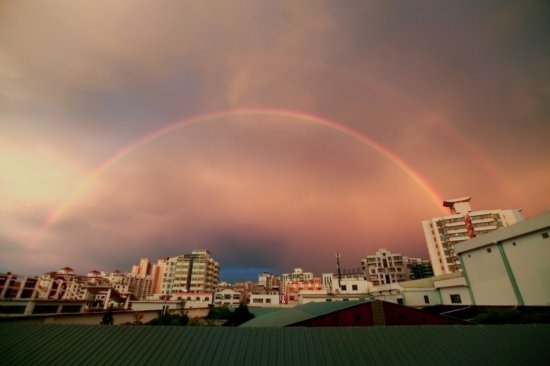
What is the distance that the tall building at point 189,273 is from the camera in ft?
356

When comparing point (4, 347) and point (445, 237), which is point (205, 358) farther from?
point (445, 237)

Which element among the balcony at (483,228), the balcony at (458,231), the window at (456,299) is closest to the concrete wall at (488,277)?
the window at (456,299)

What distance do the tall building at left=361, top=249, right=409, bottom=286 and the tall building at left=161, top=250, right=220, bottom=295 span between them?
70.7m

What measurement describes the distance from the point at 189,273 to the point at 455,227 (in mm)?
100895

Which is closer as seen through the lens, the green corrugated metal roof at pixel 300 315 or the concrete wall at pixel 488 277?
the green corrugated metal roof at pixel 300 315

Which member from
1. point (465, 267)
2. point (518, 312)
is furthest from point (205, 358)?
point (465, 267)

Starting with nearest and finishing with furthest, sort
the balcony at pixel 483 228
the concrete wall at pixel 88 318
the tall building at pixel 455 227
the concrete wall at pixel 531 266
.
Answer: the concrete wall at pixel 88 318, the concrete wall at pixel 531 266, the balcony at pixel 483 228, the tall building at pixel 455 227

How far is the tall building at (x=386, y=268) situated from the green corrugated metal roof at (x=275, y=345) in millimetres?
108143

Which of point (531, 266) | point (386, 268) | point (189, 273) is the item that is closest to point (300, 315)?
point (531, 266)

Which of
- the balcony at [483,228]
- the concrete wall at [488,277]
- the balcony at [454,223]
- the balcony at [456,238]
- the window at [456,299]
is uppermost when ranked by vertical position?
the balcony at [454,223]

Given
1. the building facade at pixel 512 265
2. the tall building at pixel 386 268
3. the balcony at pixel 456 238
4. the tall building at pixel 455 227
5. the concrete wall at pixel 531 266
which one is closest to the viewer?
the concrete wall at pixel 531 266

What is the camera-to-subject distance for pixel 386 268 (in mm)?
116438

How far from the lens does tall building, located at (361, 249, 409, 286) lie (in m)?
114

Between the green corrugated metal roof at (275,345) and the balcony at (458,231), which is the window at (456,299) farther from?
the balcony at (458,231)
